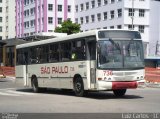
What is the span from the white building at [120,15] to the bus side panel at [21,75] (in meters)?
52.3

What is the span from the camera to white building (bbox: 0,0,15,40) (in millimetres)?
128875

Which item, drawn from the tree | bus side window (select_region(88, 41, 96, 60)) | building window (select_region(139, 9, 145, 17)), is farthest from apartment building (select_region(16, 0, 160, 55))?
bus side window (select_region(88, 41, 96, 60))

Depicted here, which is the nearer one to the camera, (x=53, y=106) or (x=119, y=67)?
(x=53, y=106)

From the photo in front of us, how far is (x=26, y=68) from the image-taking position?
24.9m

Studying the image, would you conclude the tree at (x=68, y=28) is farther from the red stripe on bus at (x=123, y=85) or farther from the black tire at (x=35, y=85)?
the red stripe on bus at (x=123, y=85)

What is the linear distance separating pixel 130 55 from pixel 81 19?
260ft

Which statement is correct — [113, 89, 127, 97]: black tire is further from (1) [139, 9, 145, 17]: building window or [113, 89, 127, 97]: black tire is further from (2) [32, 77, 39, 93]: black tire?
(1) [139, 9, 145, 17]: building window

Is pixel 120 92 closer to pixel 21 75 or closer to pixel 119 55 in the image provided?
pixel 119 55

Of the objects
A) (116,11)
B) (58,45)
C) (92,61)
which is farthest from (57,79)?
(116,11)

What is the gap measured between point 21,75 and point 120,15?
59221 mm

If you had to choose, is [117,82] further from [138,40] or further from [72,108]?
[72,108]

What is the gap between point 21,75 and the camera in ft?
83.4

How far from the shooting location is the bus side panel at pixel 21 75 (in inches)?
987

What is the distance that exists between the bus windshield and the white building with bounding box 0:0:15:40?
111 m
